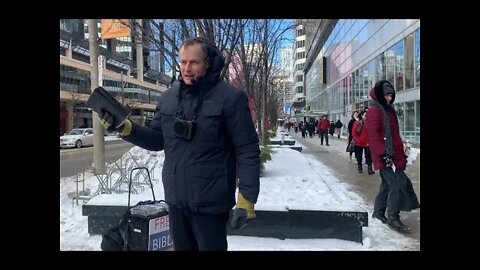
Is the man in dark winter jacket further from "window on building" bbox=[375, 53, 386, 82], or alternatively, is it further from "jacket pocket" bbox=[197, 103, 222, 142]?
"window on building" bbox=[375, 53, 386, 82]

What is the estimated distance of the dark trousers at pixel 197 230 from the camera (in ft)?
8.23

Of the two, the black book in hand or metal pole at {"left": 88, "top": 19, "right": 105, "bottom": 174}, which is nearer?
the black book in hand

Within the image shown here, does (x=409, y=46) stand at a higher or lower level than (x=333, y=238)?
higher

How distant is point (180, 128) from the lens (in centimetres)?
246

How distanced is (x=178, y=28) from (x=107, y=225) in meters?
4.26

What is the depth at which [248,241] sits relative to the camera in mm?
4543

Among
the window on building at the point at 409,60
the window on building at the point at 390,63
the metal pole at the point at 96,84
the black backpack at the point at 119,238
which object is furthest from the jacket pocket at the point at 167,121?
the window on building at the point at 390,63

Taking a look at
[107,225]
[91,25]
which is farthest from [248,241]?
[91,25]

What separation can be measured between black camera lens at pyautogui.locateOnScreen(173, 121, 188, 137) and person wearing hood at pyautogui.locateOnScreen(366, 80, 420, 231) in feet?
10.8

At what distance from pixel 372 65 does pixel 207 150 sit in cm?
2721

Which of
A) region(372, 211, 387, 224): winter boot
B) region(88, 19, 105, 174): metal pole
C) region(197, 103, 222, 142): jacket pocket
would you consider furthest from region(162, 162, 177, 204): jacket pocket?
region(88, 19, 105, 174): metal pole

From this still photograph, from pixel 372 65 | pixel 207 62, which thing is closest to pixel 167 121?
pixel 207 62

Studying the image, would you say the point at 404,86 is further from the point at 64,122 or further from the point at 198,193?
the point at 64,122

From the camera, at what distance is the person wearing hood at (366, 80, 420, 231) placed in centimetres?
498
